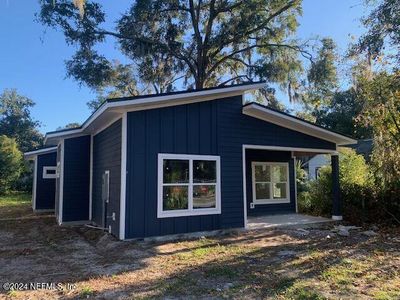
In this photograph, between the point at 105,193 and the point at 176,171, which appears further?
the point at 105,193

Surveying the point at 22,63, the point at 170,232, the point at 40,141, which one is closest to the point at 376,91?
the point at 170,232

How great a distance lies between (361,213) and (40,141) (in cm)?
3760

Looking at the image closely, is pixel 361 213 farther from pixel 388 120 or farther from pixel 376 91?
pixel 376 91

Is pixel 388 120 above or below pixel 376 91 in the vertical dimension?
below

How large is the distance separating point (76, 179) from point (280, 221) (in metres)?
6.74

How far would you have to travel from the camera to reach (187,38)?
20.0 m

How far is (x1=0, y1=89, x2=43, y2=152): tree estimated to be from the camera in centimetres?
3981

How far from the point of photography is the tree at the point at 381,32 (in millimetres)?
7117

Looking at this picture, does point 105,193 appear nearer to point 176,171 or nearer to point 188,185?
point 176,171

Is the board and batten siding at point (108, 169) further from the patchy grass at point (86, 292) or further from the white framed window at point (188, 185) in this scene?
the patchy grass at point (86, 292)

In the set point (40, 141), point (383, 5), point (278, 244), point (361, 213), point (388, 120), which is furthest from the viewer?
point (40, 141)

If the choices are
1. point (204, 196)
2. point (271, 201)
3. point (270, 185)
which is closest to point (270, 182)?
point (270, 185)

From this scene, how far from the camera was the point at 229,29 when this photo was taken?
1909 centimetres

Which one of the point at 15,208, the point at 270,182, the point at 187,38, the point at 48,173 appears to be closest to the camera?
the point at 270,182
